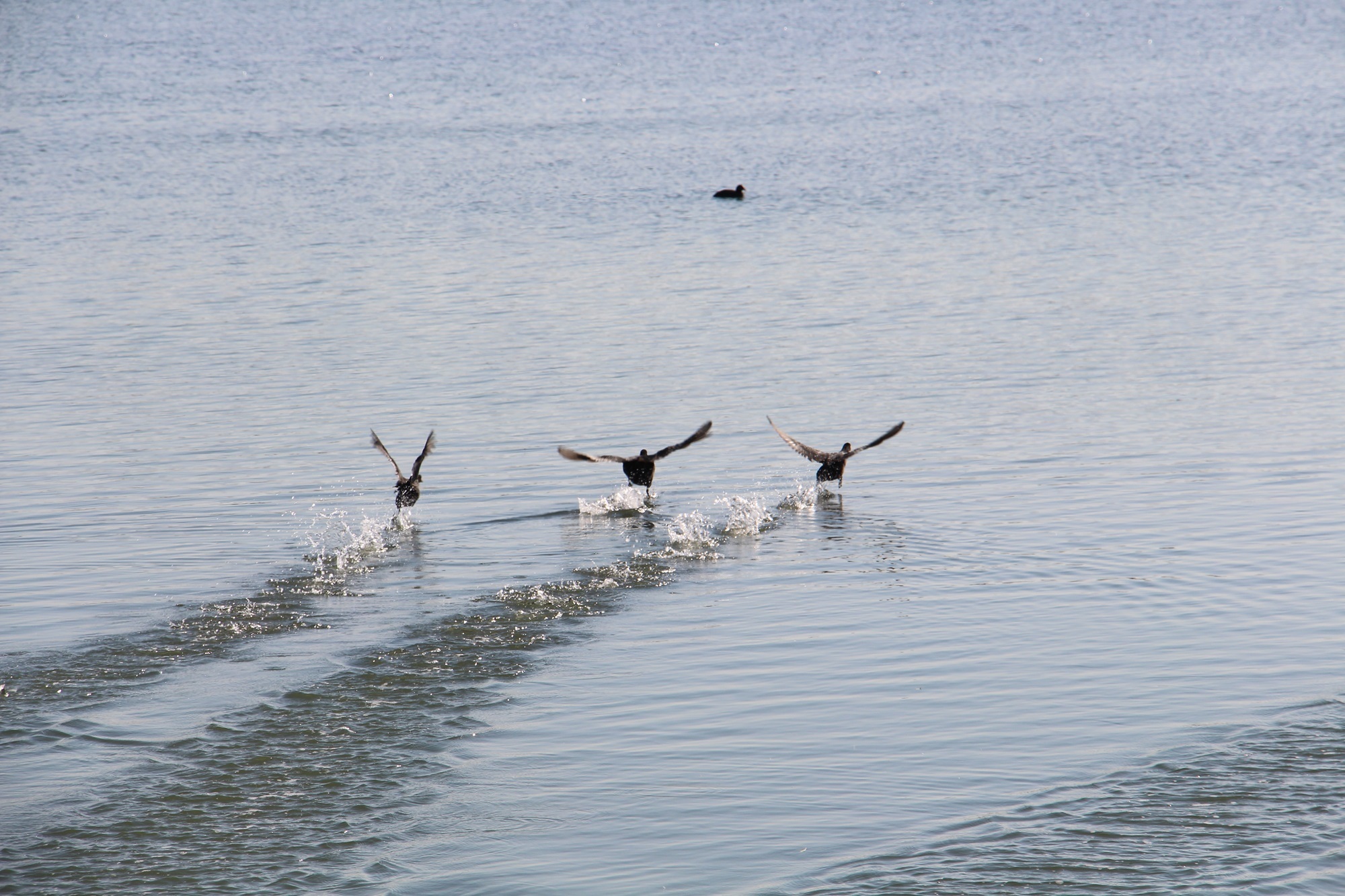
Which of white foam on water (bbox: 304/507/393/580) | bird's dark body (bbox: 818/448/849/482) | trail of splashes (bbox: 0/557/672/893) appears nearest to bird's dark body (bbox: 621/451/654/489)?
bird's dark body (bbox: 818/448/849/482)

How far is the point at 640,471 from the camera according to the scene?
1552 centimetres

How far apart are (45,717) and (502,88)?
50.1m

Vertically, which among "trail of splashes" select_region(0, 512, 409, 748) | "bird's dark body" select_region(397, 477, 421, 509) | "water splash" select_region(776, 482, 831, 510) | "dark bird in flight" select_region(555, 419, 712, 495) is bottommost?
"trail of splashes" select_region(0, 512, 409, 748)

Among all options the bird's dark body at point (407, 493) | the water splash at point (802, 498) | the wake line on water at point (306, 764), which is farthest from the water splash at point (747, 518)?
the bird's dark body at point (407, 493)

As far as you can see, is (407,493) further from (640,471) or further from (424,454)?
(640,471)

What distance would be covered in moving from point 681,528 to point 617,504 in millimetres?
1164

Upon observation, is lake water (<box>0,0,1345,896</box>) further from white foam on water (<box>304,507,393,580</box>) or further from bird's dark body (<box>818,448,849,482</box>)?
bird's dark body (<box>818,448,849,482</box>)

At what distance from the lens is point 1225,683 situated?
9758mm

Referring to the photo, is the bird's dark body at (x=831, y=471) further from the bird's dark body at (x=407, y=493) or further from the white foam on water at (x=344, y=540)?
the white foam on water at (x=344, y=540)

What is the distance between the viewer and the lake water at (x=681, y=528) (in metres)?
7.96

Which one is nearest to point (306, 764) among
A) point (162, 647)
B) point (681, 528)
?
point (162, 647)

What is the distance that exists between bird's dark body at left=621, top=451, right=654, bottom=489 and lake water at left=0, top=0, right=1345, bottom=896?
9.0 inches

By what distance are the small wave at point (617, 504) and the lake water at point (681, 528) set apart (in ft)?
0.85

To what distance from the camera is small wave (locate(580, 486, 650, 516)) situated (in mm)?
15227
